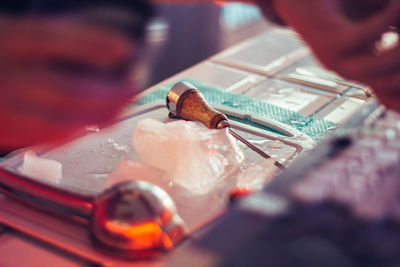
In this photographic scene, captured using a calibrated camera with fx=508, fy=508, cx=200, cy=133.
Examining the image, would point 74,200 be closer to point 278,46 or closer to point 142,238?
point 142,238

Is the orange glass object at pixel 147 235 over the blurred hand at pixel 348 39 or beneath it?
beneath

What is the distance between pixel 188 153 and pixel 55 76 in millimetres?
498

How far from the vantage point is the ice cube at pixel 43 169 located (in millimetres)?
813

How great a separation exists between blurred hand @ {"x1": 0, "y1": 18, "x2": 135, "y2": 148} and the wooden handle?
64 centimetres

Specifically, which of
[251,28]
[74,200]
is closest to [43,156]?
[74,200]

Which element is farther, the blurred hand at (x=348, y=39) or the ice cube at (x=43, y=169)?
the ice cube at (x=43, y=169)

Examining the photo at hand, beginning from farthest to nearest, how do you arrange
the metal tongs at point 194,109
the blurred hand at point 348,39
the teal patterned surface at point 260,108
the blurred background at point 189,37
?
1. the blurred background at point 189,37
2. the teal patterned surface at point 260,108
3. the metal tongs at point 194,109
4. the blurred hand at point 348,39

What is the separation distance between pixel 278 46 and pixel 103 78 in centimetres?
137

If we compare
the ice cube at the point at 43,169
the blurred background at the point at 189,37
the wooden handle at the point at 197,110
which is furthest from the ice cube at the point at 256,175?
the blurred background at the point at 189,37

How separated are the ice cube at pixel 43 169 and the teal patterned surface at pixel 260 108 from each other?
1.33 ft

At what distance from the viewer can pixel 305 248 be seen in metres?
0.42

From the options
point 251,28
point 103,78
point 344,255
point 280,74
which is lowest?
point 251,28

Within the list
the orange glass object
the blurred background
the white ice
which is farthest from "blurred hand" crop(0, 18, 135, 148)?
the blurred background

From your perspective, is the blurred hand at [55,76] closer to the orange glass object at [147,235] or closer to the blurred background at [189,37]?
the orange glass object at [147,235]
